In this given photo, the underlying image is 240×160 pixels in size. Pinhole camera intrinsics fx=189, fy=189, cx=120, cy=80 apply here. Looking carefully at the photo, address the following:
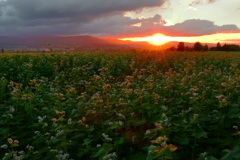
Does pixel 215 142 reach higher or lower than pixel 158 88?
lower

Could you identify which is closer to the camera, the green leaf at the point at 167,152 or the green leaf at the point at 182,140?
the green leaf at the point at 167,152

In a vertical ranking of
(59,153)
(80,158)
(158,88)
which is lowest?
(80,158)

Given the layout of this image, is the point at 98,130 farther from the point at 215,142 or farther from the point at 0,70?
the point at 0,70

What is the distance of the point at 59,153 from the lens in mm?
3604

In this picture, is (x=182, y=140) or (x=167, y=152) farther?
(x=182, y=140)

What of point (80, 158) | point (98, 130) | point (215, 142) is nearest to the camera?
point (80, 158)

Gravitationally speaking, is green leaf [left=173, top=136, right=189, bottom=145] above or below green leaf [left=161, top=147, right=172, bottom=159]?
below

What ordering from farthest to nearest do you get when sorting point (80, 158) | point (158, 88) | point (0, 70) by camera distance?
point (0, 70) < point (158, 88) < point (80, 158)

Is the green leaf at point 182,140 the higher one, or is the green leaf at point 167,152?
the green leaf at point 167,152

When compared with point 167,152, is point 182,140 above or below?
below

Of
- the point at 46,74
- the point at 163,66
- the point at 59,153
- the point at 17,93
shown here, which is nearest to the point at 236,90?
the point at 59,153

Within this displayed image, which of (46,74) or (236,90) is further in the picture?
(46,74)

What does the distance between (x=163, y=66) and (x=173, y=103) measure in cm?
972

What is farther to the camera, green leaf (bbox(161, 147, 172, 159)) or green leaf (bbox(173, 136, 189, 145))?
green leaf (bbox(173, 136, 189, 145))
